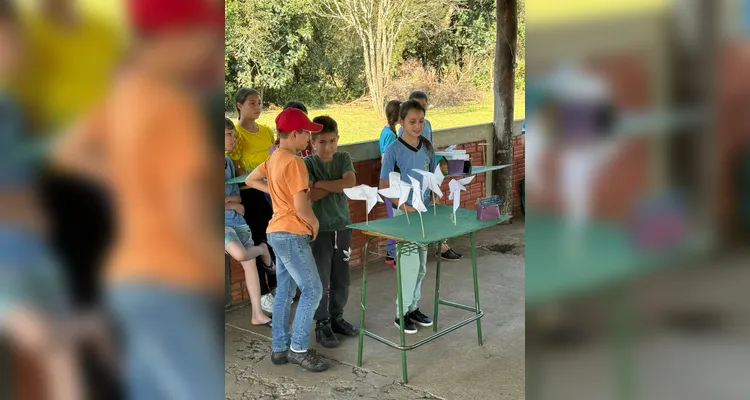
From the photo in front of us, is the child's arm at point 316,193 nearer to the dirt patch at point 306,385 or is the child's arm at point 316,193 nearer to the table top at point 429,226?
the table top at point 429,226

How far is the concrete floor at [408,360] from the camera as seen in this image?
3.92m

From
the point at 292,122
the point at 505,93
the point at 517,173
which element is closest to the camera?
the point at 292,122

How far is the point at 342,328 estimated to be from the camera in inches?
188

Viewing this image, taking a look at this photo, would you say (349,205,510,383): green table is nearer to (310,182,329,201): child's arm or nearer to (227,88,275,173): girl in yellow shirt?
(310,182,329,201): child's arm

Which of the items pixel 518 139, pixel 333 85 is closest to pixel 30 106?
pixel 518 139

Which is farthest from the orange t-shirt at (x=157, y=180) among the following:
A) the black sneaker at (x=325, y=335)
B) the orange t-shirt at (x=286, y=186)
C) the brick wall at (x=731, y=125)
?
the black sneaker at (x=325, y=335)

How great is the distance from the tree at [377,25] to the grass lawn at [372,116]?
1.80 feet

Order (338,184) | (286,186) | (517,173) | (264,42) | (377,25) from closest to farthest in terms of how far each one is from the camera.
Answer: (286,186) → (338,184) → (517,173) → (264,42) → (377,25)

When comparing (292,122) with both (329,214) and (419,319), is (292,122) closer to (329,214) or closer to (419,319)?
(329,214)

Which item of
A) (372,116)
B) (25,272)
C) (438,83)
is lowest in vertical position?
(25,272)

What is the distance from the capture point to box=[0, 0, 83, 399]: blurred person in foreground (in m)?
1.28

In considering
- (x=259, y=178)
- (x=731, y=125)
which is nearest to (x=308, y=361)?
(x=259, y=178)

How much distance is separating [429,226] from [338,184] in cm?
66

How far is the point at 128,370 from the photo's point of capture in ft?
4.57
